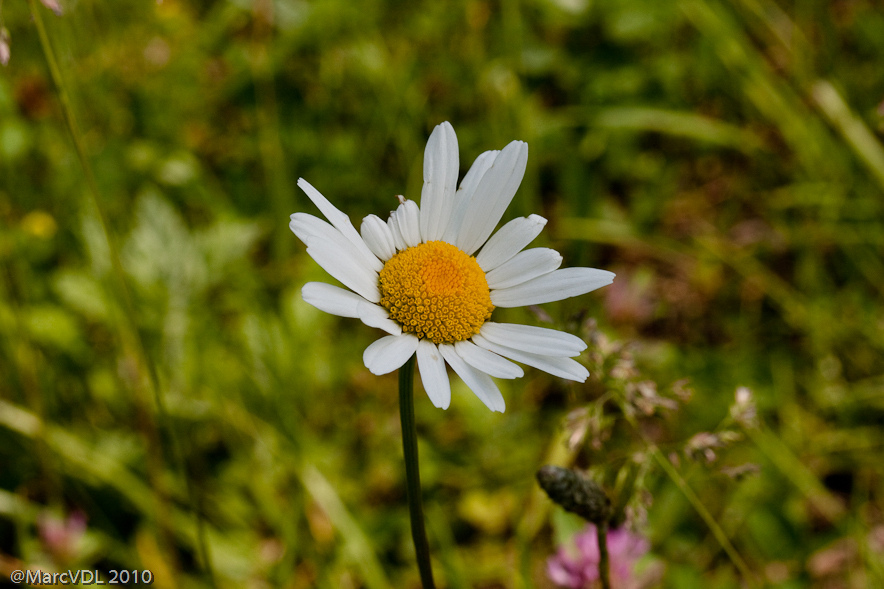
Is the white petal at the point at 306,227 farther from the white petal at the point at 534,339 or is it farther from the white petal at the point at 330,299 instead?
the white petal at the point at 534,339

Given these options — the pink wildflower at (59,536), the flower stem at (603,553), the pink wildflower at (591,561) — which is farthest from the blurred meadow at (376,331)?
the flower stem at (603,553)

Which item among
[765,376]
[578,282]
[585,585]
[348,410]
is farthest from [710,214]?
[578,282]

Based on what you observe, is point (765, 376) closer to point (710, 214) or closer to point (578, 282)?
point (710, 214)

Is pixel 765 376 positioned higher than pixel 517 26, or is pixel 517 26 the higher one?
pixel 517 26

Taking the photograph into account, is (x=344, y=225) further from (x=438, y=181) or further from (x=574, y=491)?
(x=574, y=491)

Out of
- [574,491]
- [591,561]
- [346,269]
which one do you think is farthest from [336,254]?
[591,561]

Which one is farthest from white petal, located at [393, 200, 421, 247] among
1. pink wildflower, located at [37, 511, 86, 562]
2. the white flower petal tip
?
pink wildflower, located at [37, 511, 86, 562]
